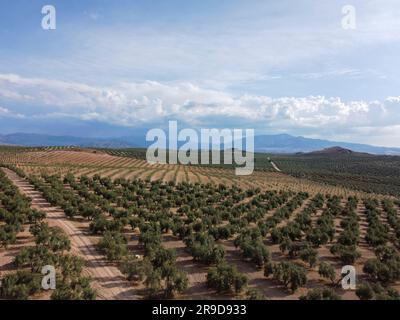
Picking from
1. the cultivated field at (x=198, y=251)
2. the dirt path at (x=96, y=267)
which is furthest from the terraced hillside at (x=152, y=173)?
the dirt path at (x=96, y=267)

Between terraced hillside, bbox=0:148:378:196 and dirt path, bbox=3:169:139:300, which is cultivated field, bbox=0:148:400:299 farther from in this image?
terraced hillside, bbox=0:148:378:196

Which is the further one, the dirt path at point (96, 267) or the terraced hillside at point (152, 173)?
the terraced hillside at point (152, 173)

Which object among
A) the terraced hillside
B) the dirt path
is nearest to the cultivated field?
the dirt path

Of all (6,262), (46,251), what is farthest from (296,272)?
(6,262)

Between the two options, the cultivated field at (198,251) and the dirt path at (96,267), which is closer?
the dirt path at (96,267)

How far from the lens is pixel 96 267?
2027 centimetres

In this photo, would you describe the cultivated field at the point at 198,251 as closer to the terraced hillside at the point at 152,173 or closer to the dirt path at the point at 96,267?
the dirt path at the point at 96,267

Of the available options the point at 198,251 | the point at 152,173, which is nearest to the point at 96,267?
the point at 198,251

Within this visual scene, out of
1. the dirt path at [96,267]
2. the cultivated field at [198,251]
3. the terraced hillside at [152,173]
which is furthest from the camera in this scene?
the terraced hillside at [152,173]

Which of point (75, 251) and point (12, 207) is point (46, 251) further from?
point (12, 207)

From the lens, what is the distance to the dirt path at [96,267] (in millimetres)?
17266

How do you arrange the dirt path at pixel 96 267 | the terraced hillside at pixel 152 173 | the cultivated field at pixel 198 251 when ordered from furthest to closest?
1. the terraced hillside at pixel 152 173
2. the cultivated field at pixel 198 251
3. the dirt path at pixel 96 267

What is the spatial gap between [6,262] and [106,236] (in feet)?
19.6

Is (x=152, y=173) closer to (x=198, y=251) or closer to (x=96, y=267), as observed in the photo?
(x=198, y=251)
